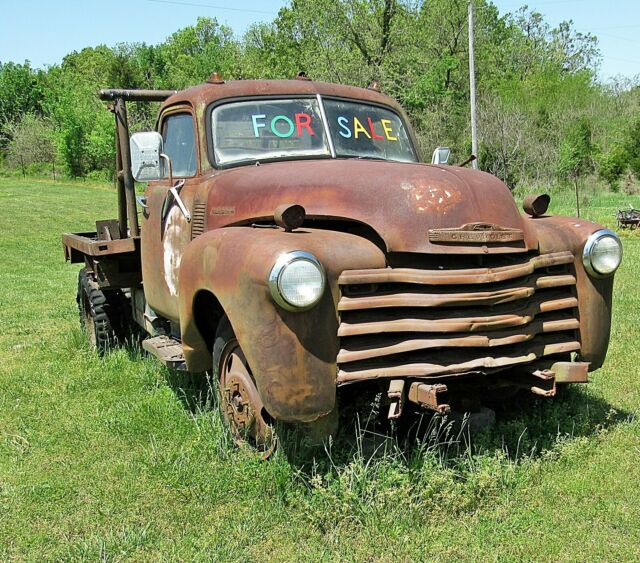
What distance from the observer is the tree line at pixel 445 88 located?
3275 cm

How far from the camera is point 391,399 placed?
138 inches

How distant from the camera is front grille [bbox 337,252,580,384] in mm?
3484

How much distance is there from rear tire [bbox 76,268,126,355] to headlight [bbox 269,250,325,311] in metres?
3.96

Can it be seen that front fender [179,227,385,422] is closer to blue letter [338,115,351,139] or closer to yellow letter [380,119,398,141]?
blue letter [338,115,351,139]

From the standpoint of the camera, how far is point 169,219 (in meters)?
5.17

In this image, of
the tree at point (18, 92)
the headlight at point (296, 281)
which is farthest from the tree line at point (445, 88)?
the headlight at point (296, 281)

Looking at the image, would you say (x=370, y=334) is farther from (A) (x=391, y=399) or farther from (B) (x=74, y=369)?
(B) (x=74, y=369)

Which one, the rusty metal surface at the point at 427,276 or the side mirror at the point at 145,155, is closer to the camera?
the rusty metal surface at the point at 427,276

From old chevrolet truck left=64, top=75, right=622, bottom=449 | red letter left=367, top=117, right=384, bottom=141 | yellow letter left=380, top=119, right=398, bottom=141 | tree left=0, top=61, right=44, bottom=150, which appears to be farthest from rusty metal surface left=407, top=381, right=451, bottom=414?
tree left=0, top=61, right=44, bottom=150

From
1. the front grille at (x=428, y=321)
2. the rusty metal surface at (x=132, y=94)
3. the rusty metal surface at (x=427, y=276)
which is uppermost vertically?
the rusty metal surface at (x=132, y=94)

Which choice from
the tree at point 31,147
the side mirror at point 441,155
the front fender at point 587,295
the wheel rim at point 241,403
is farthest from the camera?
the tree at point 31,147

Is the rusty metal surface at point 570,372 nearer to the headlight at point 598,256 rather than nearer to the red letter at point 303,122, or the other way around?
the headlight at point 598,256

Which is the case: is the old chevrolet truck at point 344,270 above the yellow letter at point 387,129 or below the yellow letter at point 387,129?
below

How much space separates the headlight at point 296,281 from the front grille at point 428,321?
18cm
